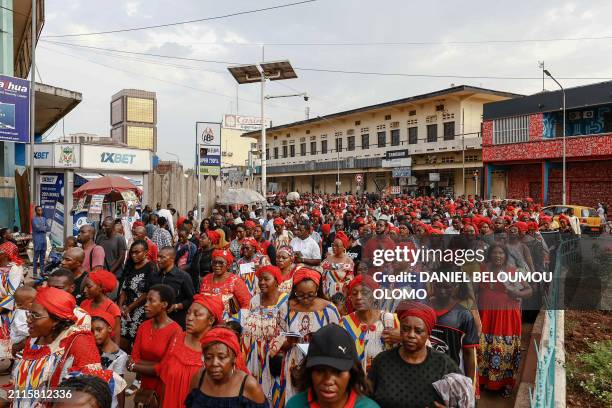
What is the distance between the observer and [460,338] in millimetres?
3711

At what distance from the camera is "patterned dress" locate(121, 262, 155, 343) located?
484 centimetres

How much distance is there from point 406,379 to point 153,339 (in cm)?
203

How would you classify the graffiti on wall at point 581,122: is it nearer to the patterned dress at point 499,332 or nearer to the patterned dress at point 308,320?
the patterned dress at point 499,332

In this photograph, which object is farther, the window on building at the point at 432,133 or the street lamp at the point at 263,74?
the window on building at the point at 432,133

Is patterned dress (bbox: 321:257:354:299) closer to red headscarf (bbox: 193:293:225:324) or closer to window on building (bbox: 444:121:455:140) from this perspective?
red headscarf (bbox: 193:293:225:324)

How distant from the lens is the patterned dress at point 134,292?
484cm

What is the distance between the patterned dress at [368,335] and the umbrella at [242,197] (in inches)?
437

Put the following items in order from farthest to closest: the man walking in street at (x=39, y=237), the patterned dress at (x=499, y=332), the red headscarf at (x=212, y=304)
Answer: the man walking in street at (x=39, y=237)
the patterned dress at (x=499, y=332)
the red headscarf at (x=212, y=304)

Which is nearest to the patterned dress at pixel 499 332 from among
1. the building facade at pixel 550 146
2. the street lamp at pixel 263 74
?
the street lamp at pixel 263 74

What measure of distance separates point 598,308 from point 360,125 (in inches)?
1433

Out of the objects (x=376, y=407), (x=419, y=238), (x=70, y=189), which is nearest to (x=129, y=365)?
(x=376, y=407)

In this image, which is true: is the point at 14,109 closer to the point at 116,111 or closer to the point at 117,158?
the point at 117,158

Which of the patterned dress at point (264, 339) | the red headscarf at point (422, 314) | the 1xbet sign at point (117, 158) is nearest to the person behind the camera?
the red headscarf at point (422, 314)

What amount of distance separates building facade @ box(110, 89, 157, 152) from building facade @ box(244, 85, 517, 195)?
67.3 m
